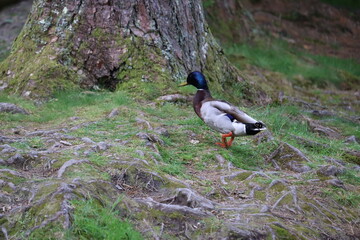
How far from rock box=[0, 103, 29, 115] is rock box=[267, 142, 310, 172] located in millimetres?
3407

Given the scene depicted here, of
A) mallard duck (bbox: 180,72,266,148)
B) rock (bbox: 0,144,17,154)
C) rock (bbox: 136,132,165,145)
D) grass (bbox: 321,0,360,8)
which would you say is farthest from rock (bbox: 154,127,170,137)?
grass (bbox: 321,0,360,8)

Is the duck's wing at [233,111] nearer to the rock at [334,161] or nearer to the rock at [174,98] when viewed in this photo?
the rock at [334,161]

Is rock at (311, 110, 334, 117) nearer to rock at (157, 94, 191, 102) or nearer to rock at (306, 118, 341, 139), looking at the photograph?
rock at (306, 118, 341, 139)

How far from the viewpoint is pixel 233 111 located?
672 centimetres

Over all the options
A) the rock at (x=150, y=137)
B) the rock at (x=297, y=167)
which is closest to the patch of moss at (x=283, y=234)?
the rock at (x=297, y=167)

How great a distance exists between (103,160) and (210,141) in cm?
196

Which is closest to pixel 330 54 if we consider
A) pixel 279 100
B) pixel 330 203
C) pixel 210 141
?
pixel 279 100

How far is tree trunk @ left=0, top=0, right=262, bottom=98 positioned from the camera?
894cm

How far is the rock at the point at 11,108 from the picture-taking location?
7.66m

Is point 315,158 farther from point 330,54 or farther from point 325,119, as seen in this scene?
point 330,54

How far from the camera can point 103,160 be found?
548 centimetres

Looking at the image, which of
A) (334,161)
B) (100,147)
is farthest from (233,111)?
(100,147)

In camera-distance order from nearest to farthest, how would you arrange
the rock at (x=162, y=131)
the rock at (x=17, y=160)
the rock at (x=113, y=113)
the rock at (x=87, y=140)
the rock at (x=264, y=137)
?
the rock at (x=17, y=160) → the rock at (x=87, y=140) → the rock at (x=162, y=131) → the rock at (x=264, y=137) → the rock at (x=113, y=113)

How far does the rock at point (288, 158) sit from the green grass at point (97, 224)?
2747 millimetres
